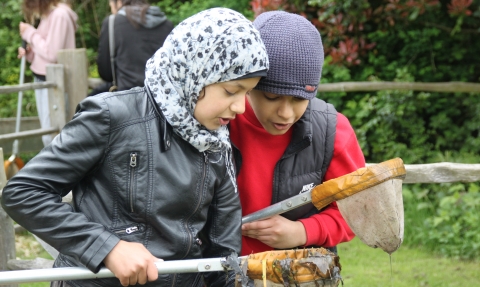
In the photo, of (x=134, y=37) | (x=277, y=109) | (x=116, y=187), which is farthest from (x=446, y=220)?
(x=116, y=187)

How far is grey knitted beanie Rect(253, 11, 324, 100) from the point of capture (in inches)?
89.0

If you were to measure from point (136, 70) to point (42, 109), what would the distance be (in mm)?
1339

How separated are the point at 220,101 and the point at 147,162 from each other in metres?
0.26

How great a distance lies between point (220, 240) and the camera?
2.25 meters

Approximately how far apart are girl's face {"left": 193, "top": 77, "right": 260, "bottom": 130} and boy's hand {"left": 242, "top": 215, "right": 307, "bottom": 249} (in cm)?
48

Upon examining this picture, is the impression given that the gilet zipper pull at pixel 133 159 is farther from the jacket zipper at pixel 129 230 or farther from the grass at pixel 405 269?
the grass at pixel 405 269

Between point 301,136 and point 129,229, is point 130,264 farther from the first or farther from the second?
point 301,136

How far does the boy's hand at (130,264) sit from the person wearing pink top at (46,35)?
4.44 m

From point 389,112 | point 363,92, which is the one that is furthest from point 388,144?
point 363,92

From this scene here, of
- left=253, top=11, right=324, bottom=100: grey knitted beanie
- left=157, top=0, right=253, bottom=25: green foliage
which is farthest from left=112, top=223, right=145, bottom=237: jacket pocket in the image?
left=157, top=0, right=253, bottom=25: green foliage

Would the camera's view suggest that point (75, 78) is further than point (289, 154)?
Yes

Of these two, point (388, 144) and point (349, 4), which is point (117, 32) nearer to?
point (349, 4)

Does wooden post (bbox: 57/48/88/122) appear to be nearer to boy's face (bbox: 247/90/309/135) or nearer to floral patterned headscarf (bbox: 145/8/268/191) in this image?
boy's face (bbox: 247/90/309/135)

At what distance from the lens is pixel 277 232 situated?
7.93 ft
